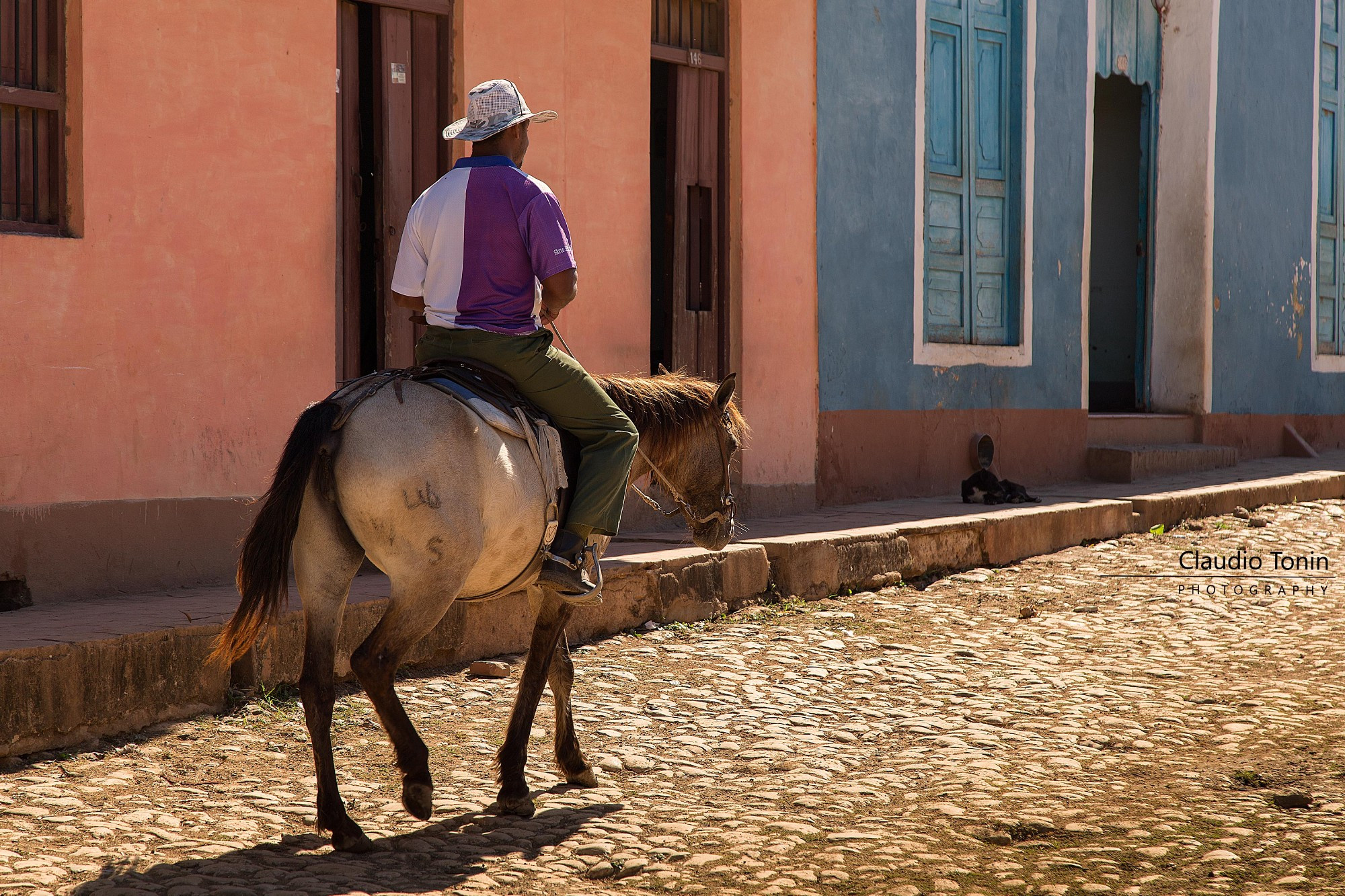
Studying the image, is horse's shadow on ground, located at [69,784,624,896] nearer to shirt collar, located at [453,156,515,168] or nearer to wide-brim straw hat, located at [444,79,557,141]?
shirt collar, located at [453,156,515,168]

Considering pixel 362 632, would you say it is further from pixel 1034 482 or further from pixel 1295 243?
pixel 1295 243

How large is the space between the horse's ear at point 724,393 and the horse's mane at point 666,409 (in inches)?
0.8

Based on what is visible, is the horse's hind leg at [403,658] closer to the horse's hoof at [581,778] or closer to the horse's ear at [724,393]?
the horse's hoof at [581,778]

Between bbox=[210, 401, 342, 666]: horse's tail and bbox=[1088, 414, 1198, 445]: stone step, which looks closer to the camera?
bbox=[210, 401, 342, 666]: horse's tail

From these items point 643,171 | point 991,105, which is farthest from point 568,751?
point 991,105

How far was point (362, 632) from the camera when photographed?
580 centimetres

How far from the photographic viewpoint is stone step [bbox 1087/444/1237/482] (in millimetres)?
12383

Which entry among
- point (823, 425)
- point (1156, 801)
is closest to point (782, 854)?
point (1156, 801)

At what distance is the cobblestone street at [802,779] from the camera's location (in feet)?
11.7

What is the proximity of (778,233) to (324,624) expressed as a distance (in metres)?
6.55

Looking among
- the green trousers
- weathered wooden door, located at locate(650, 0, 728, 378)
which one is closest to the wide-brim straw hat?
the green trousers

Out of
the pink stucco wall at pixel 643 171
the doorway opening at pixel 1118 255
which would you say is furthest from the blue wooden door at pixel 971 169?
the doorway opening at pixel 1118 255

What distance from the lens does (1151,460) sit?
12766mm

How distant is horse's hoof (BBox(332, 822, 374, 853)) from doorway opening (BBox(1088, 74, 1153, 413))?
12325mm
